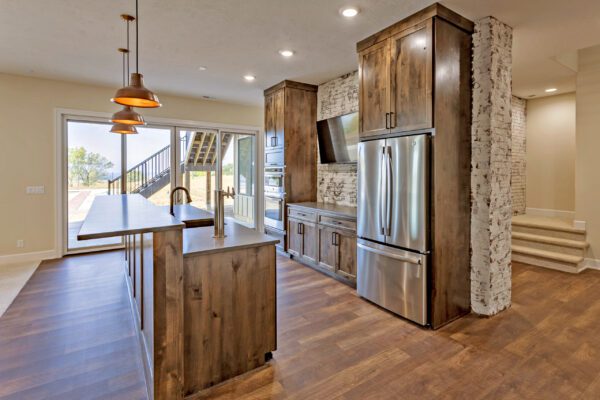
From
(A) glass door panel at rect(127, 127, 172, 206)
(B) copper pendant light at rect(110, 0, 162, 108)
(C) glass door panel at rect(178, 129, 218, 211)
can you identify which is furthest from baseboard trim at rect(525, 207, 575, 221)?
(A) glass door panel at rect(127, 127, 172, 206)

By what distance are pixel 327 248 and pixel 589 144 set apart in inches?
163

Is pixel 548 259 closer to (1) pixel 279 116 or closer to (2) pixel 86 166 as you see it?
(1) pixel 279 116

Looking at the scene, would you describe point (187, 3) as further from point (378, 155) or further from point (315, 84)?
point (315, 84)

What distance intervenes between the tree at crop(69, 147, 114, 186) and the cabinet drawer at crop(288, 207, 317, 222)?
347cm

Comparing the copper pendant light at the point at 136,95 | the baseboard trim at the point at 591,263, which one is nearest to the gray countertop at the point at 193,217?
Answer: the copper pendant light at the point at 136,95

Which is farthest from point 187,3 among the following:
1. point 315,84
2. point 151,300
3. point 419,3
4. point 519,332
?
point 519,332

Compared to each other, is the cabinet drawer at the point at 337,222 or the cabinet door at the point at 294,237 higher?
the cabinet drawer at the point at 337,222

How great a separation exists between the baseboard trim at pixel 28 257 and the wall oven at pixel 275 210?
3.57 m

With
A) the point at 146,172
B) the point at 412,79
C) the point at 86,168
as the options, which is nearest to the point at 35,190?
the point at 86,168

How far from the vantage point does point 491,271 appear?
122 inches

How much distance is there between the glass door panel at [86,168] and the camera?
5379mm

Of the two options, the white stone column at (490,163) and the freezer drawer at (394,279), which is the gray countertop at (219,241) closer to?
the freezer drawer at (394,279)

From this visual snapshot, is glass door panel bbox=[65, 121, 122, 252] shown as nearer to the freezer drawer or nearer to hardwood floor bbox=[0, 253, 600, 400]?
hardwood floor bbox=[0, 253, 600, 400]

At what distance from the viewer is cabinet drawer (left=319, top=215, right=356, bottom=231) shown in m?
3.88
